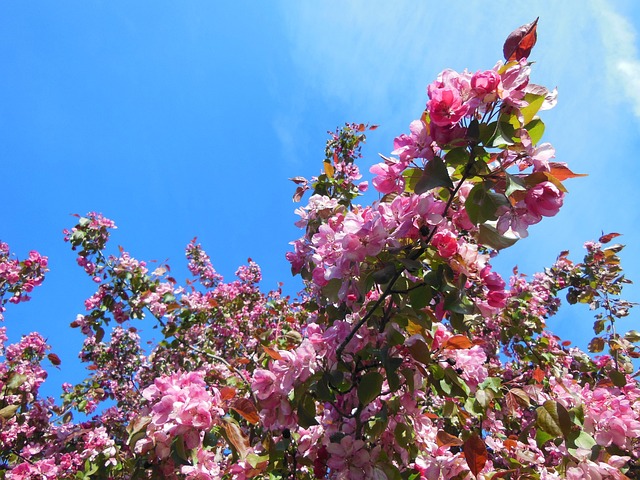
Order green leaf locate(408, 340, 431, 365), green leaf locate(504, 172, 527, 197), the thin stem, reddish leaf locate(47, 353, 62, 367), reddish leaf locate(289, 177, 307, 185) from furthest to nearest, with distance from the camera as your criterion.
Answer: reddish leaf locate(47, 353, 62, 367) < reddish leaf locate(289, 177, 307, 185) < green leaf locate(408, 340, 431, 365) < the thin stem < green leaf locate(504, 172, 527, 197)

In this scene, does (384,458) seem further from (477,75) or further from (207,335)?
(207,335)

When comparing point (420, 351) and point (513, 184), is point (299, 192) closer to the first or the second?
point (420, 351)

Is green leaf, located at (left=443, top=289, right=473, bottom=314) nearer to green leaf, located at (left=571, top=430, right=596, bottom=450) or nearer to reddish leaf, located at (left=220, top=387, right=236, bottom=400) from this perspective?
green leaf, located at (left=571, top=430, right=596, bottom=450)

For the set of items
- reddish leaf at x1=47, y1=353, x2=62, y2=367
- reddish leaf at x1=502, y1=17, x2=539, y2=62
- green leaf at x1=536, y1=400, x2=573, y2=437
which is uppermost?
reddish leaf at x1=47, y1=353, x2=62, y2=367

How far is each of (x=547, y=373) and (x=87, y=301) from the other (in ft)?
14.3

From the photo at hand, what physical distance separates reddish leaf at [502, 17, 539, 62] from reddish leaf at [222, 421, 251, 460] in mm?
1591

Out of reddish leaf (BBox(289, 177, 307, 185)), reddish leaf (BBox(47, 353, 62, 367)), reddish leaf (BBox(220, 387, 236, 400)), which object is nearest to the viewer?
reddish leaf (BBox(220, 387, 236, 400))

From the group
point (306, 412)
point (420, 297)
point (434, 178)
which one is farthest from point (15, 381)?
point (434, 178)

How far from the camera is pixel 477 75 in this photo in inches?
48.9

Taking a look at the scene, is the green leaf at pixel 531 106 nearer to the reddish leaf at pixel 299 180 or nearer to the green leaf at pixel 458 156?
the green leaf at pixel 458 156

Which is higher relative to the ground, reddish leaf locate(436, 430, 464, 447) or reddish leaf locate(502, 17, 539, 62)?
reddish leaf locate(502, 17, 539, 62)

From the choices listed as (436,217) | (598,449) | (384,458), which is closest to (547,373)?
(598,449)

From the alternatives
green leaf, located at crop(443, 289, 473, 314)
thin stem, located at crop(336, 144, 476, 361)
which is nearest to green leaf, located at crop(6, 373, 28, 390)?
thin stem, located at crop(336, 144, 476, 361)

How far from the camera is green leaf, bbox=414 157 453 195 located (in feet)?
4.27
